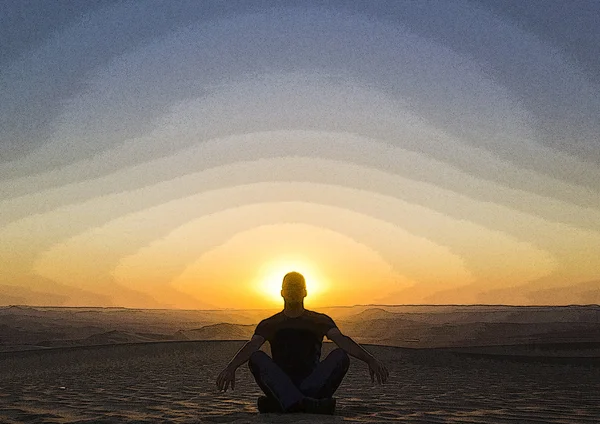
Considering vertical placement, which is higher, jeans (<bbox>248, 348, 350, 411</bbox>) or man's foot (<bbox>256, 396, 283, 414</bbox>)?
jeans (<bbox>248, 348, 350, 411</bbox>)

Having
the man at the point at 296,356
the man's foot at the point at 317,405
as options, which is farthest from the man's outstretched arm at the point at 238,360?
the man's foot at the point at 317,405

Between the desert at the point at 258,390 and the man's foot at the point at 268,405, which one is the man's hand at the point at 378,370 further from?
the man's foot at the point at 268,405

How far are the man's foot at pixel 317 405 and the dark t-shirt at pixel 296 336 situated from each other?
0.92 feet

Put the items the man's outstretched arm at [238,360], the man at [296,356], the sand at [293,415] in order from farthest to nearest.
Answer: the sand at [293,415] → the man at [296,356] → the man's outstretched arm at [238,360]

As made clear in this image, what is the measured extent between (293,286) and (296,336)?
537 millimetres

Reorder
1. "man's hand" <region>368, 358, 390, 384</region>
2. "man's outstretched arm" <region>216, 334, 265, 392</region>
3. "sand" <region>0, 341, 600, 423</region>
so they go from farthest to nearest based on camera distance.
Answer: "sand" <region>0, 341, 600, 423</region>
"man's outstretched arm" <region>216, 334, 265, 392</region>
"man's hand" <region>368, 358, 390, 384</region>

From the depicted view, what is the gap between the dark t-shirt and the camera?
270 inches

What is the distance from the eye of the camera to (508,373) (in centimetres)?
1633

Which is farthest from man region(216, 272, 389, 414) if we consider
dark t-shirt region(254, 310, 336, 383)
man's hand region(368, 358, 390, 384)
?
man's hand region(368, 358, 390, 384)

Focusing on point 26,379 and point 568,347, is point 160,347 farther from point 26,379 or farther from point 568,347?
point 568,347

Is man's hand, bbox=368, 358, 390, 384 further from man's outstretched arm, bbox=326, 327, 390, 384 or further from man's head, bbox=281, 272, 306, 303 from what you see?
man's head, bbox=281, 272, 306, 303

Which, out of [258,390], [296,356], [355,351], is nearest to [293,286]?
[296,356]

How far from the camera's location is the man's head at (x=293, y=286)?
6.76 m

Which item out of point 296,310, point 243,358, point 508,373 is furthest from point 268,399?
point 508,373
